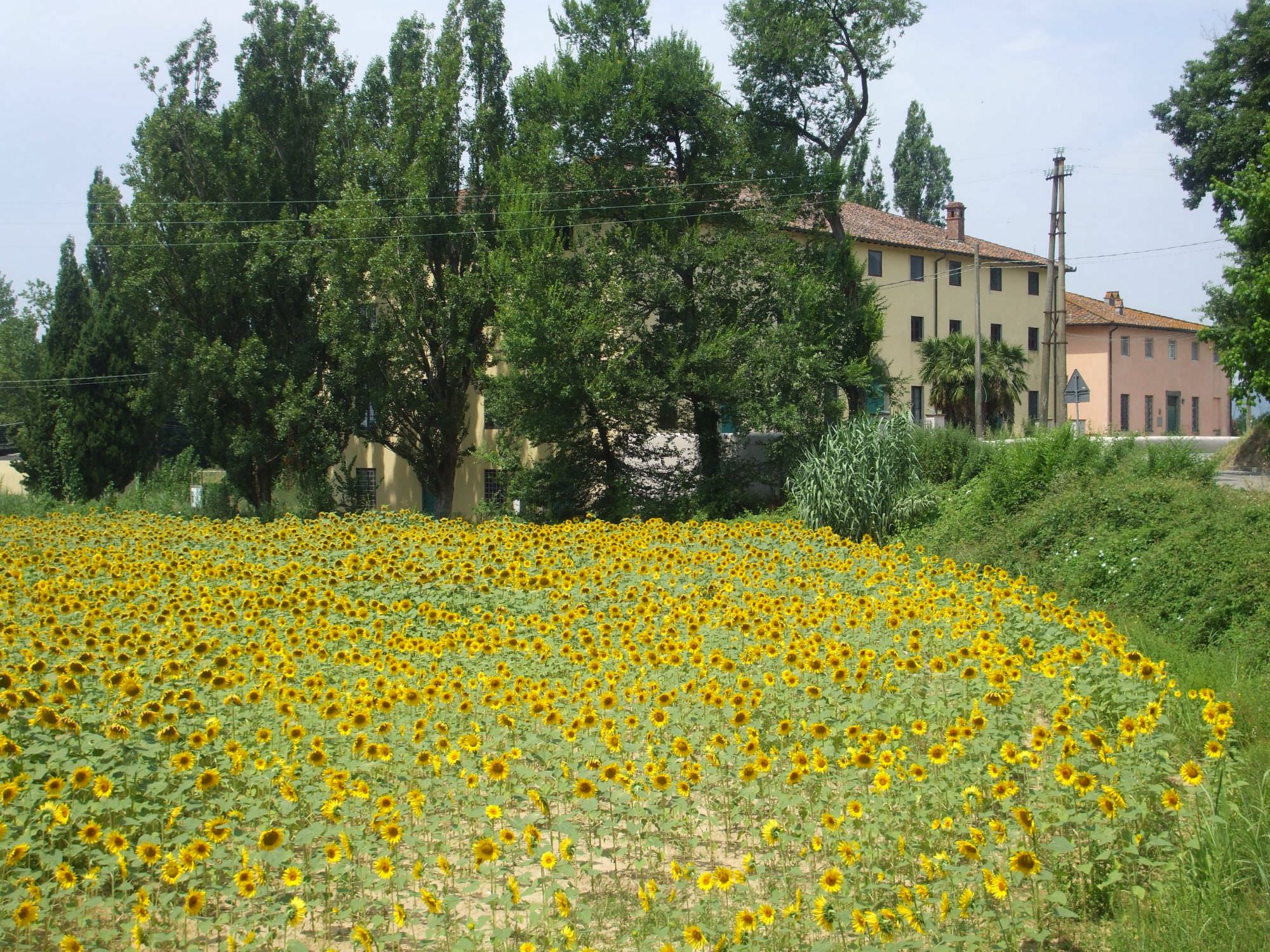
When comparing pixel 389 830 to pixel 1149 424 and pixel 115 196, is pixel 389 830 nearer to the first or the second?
pixel 115 196

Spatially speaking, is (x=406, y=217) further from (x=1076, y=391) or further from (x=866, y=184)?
(x=866, y=184)

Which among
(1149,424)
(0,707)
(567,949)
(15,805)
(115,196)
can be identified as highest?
(115,196)

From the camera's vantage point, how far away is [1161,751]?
488cm

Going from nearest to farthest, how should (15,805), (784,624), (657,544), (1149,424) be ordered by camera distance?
(15,805) → (784,624) → (657,544) → (1149,424)

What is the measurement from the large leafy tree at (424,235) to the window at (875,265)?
68.6ft

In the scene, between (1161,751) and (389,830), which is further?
(1161,751)

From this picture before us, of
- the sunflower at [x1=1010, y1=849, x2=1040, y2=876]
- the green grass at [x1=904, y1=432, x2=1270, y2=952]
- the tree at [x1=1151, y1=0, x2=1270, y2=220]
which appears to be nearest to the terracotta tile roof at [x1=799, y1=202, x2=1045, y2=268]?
the tree at [x1=1151, y1=0, x2=1270, y2=220]

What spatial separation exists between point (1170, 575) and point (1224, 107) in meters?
26.4

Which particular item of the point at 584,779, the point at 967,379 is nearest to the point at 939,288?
the point at 967,379

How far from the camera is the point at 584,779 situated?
4.66 meters

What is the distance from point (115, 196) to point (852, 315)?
1947 centimetres

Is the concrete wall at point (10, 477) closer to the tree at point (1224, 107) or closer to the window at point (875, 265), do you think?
the window at point (875, 265)

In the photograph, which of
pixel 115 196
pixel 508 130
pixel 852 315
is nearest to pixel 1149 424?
pixel 852 315

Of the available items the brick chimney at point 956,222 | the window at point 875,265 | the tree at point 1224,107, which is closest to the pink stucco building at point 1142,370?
the brick chimney at point 956,222
